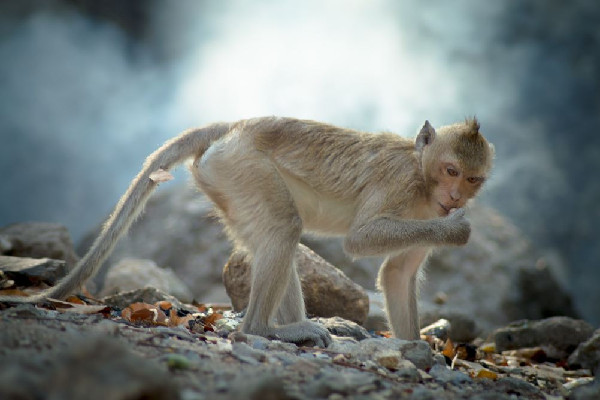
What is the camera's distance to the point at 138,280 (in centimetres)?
675

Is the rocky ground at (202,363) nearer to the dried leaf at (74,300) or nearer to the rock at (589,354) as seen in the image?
the dried leaf at (74,300)

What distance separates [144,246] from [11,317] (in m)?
5.82

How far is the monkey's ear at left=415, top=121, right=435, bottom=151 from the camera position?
4.91 metres

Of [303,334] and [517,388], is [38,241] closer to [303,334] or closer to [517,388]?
[303,334]

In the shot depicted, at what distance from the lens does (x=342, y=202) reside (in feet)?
16.3

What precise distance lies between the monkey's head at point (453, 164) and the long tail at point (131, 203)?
162 cm

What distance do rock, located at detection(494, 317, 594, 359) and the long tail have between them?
12.9ft

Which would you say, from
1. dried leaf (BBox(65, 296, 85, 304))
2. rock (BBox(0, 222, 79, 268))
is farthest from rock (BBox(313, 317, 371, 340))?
rock (BBox(0, 222, 79, 268))

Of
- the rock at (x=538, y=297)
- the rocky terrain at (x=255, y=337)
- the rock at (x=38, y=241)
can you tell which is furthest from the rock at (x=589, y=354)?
the rock at (x=38, y=241)

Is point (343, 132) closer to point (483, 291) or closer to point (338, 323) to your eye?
point (338, 323)

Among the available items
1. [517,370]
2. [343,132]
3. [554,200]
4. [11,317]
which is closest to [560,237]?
[554,200]

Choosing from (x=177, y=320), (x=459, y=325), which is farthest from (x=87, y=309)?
(x=459, y=325)

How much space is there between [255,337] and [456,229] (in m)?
1.72

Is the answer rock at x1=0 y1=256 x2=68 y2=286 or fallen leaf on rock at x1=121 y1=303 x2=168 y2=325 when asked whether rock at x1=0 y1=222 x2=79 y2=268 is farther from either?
fallen leaf on rock at x1=121 y1=303 x2=168 y2=325
